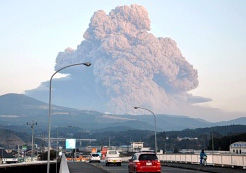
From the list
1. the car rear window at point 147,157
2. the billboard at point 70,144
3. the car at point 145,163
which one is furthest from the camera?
the billboard at point 70,144

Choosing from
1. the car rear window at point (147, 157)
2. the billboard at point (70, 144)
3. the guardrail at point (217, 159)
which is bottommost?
the guardrail at point (217, 159)

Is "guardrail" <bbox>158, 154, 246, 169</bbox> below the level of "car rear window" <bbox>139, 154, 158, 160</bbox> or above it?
below

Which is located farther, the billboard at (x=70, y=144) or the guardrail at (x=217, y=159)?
the billboard at (x=70, y=144)

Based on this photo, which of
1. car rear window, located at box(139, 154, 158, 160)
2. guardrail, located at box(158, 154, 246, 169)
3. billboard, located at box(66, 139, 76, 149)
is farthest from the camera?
billboard, located at box(66, 139, 76, 149)

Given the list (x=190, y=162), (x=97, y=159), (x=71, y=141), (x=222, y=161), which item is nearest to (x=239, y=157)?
(x=222, y=161)

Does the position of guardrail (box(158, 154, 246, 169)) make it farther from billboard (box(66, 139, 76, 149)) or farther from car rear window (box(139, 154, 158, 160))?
billboard (box(66, 139, 76, 149))

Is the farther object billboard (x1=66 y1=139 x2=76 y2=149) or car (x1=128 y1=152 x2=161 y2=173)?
billboard (x1=66 y1=139 x2=76 y2=149)

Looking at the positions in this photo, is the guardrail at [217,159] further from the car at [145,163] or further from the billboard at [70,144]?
the billboard at [70,144]

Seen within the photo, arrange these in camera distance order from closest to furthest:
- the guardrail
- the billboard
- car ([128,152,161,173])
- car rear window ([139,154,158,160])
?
car ([128,152,161,173]) < car rear window ([139,154,158,160]) < the guardrail < the billboard

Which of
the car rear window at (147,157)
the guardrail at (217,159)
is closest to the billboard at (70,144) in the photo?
the guardrail at (217,159)

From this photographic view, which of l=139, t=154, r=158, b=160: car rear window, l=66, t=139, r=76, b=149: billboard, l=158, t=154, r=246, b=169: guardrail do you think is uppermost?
l=66, t=139, r=76, b=149: billboard

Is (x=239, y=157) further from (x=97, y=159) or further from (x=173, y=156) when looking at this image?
(x=97, y=159)

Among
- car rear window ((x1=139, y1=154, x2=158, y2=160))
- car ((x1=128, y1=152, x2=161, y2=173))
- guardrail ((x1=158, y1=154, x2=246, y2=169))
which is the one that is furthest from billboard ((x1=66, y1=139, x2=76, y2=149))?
car rear window ((x1=139, y1=154, x2=158, y2=160))

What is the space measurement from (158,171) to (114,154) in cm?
3459
